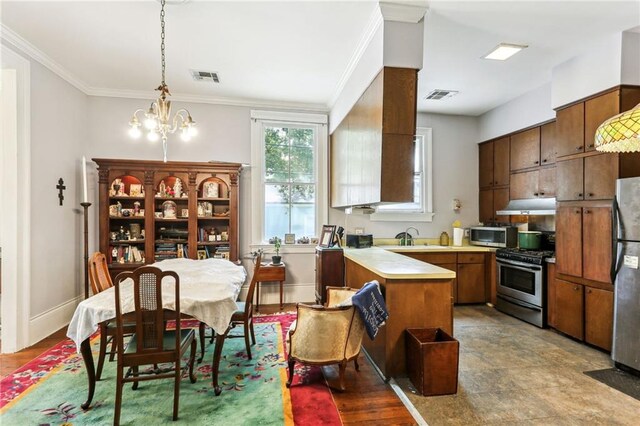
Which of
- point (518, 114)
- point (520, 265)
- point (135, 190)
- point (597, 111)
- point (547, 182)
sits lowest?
point (520, 265)

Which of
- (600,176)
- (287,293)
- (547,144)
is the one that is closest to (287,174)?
(287,293)

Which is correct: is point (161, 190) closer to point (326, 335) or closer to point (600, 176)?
point (326, 335)

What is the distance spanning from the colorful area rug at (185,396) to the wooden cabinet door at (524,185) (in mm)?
3737

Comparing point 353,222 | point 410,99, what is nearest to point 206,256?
point 353,222

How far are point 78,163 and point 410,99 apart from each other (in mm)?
4299

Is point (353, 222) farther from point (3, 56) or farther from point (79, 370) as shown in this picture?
point (3, 56)

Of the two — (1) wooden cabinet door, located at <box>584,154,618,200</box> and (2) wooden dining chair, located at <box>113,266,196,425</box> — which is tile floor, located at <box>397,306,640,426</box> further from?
(2) wooden dining chair, located at <box>113,266,196,425</box>

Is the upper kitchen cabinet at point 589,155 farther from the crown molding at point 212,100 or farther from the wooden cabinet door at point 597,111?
the crown molding at point 212,100

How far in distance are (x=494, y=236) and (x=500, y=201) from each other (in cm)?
61

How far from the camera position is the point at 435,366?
7.41ft

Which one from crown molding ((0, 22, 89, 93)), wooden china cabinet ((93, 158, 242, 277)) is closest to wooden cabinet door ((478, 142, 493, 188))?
wooden china cabinet ((93, 158, 242, 277))

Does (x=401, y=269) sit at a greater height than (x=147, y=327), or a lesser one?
greater

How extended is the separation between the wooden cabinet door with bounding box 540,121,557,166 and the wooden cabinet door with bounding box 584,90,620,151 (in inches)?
29.0

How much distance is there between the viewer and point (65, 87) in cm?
384
